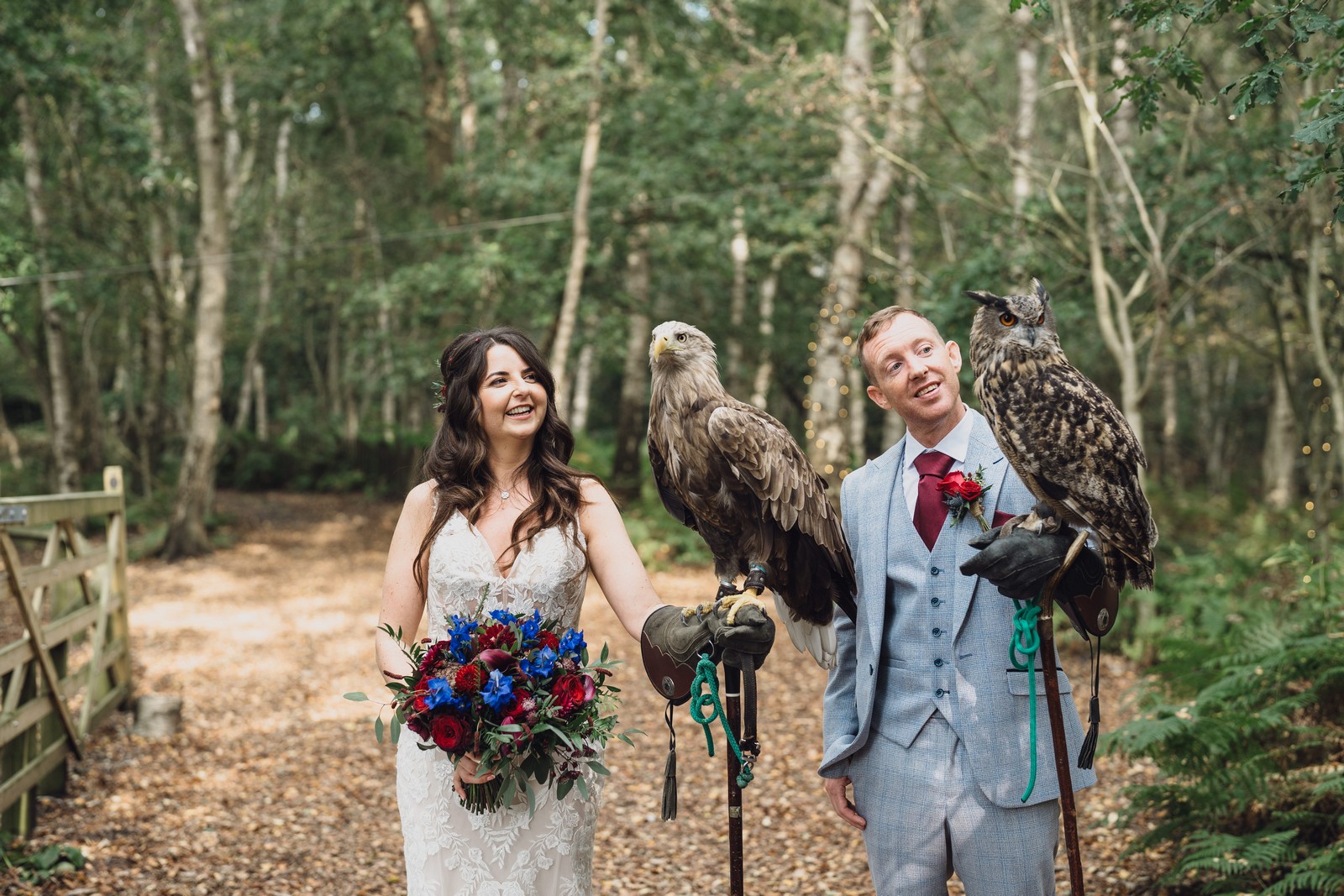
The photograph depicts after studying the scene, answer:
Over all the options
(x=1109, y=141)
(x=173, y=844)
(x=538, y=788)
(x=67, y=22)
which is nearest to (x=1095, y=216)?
(x=1109, y=141)

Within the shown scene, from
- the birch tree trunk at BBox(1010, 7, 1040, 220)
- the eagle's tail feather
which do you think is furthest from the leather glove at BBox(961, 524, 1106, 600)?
the birch tree trunk at BBox(1010, 7, 1040, 220)

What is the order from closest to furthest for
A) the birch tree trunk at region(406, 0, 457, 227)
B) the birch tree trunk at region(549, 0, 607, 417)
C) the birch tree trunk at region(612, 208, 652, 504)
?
1. the birch tree trunk at region(549, 0, 607, 417)
2. the birch tree trunk at region(612, 208, 652, 504)
3. the birch tree trunk at region(406, 0, 457, 227)

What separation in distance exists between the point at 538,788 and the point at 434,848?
1.12ft

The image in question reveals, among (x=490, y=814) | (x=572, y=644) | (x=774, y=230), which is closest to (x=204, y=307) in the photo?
(x=774, y=230)

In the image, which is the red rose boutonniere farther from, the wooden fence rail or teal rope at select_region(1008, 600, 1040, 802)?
the wooden fence rail

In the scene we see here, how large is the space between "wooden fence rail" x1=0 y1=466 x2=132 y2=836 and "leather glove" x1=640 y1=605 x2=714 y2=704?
3.59 meters

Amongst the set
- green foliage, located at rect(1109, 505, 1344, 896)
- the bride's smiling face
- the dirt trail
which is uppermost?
the bride's smiling face

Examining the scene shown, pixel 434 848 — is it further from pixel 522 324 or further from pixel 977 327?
pixel 522 324

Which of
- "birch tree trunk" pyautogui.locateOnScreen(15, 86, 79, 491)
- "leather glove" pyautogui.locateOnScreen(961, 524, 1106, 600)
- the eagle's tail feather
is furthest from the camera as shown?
"birch tree trunk" pyautogui.locateOnScreen(15, 86, 79, 491)

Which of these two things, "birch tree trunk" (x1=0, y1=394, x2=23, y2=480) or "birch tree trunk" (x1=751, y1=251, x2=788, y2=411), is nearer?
"birch tree trunk" (x1=751, y1=251, x2=788, y2=411)

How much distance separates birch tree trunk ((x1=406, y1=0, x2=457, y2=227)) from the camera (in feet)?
53.2

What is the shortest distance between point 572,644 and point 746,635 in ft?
1.56

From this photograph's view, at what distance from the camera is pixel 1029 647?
7.70 feet

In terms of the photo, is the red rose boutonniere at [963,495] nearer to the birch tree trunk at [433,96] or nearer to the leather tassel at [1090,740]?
the leather tassel at [1090,740]
